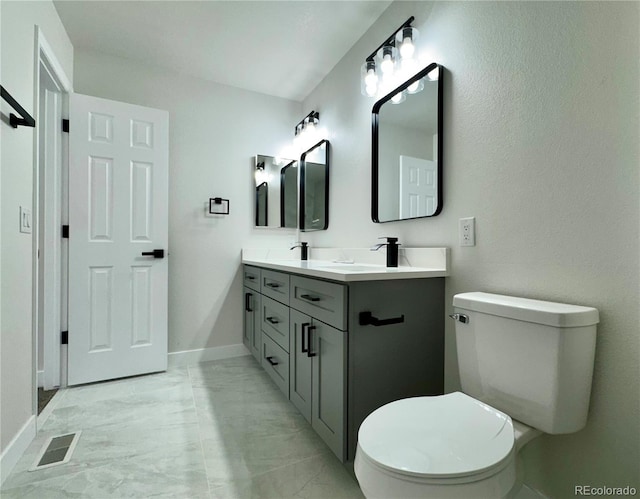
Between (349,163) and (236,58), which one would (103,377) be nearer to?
(349,163)

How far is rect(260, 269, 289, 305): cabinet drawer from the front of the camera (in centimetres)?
172

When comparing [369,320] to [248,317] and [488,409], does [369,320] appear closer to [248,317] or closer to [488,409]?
[488,409]

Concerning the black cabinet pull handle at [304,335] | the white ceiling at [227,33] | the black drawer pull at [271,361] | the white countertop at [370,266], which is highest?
the white ceiling at [227,33]

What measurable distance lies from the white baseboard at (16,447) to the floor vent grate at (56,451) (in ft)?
0.23

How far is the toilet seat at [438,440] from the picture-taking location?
27.1 inches

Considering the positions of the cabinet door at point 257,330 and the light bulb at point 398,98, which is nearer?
the light bulb at point 398,98

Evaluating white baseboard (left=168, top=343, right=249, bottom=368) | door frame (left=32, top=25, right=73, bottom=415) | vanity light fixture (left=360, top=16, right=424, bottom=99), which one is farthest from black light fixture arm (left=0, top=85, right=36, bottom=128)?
white baseboard (left=168, top=343, right=249, bottom=368)

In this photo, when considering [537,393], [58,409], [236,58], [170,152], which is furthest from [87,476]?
[236,58]

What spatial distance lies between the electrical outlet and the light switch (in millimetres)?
1954

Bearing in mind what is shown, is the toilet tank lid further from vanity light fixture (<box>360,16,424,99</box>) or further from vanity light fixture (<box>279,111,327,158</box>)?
vanity light fixture (<box>279,111,327,158</box>)

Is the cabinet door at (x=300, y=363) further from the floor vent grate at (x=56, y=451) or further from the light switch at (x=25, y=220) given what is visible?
the light switch at (x=25, y=220)

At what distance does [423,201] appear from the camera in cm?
158

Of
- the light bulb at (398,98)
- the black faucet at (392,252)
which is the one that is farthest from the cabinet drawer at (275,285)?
the light bulb at (398,98)

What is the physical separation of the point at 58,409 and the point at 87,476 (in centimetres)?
77
